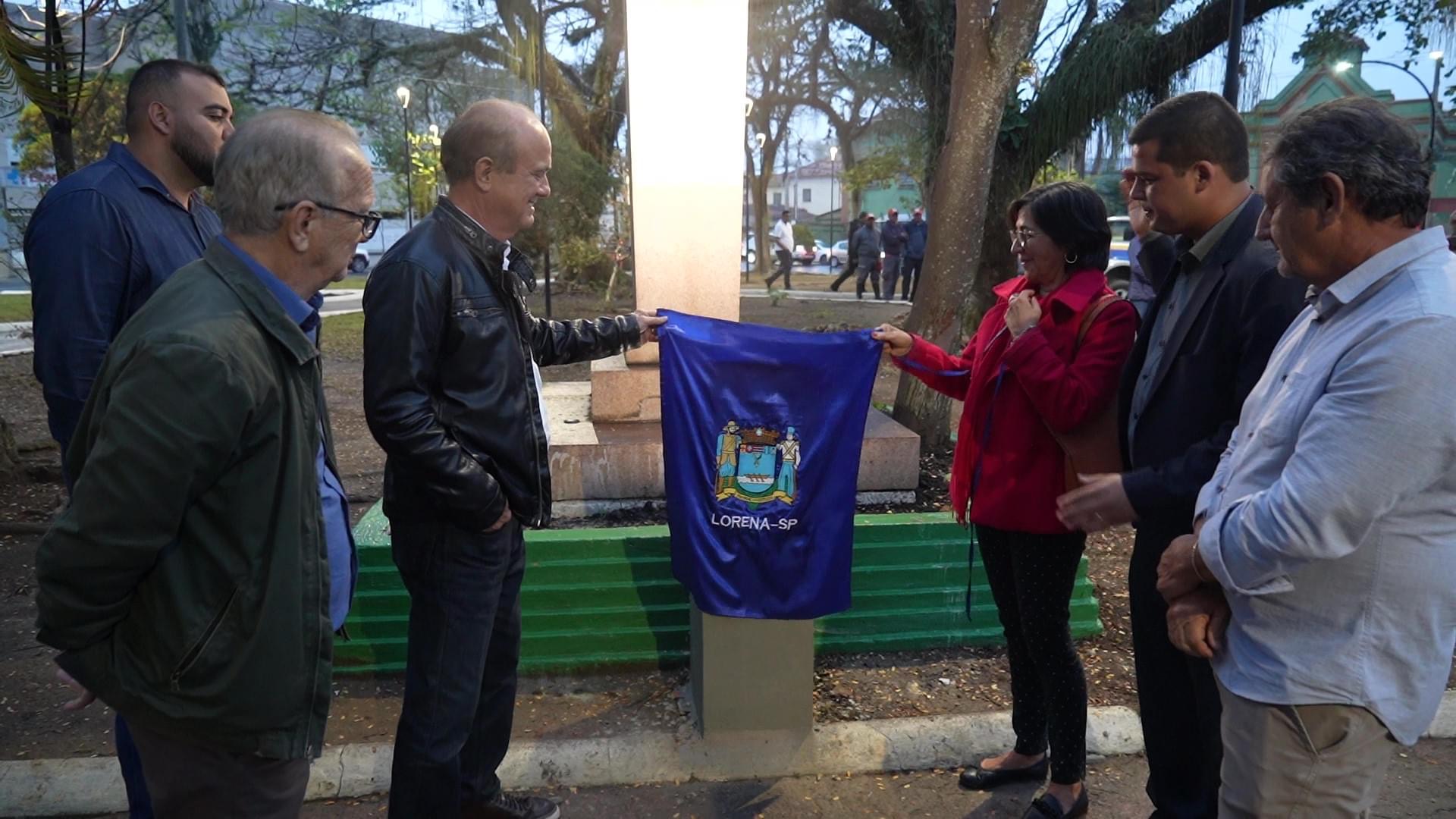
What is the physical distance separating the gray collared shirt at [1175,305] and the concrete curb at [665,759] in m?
1.41

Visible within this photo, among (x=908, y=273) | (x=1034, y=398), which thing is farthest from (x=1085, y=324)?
(x=908, y=273)

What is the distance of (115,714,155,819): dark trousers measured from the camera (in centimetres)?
250

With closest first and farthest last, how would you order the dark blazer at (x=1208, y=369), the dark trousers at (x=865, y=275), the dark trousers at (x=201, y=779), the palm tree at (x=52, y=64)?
the dark trousers at (x=201, y=779) < the dark blazer at (x=1208, y=369) < the palm tree at (x=52, y=64) < the dark trousers at (x=865, y=275)

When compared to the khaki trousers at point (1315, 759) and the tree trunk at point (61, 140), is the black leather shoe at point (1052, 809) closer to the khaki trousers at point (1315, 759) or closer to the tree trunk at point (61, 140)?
the khaki trousers at point (1315, 759)

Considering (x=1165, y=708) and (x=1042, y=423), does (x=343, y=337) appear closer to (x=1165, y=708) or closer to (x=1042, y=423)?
(x=1042, y=423)

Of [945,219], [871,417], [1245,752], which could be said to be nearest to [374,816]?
[1245,752]

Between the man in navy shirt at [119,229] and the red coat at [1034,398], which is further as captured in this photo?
the red coat at [1034,398]

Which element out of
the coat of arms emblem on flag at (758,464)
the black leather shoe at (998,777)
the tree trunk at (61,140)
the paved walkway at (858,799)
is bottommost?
the paved walkway at (858,799)

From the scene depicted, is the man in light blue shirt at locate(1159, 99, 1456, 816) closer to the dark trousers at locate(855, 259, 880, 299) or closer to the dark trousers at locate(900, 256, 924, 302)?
the dark trousers at locate(900, 256, 924, 302)

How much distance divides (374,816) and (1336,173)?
2994 millimetres

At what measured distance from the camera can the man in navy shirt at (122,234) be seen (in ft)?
7.82

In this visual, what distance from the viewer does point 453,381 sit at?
2359 millimetres

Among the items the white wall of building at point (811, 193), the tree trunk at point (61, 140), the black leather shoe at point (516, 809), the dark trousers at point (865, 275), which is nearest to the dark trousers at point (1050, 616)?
the black leather shoe at point (516, 809)

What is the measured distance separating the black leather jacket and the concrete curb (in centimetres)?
107
